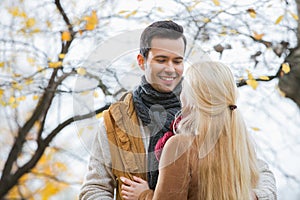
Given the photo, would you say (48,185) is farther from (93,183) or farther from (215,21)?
(93,183)

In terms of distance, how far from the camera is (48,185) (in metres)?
4.08

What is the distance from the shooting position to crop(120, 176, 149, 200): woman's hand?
161 centimetres

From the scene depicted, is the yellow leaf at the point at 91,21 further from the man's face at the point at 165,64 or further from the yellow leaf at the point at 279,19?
the man's face at the point at 165,64

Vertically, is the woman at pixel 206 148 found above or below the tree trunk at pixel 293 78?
above

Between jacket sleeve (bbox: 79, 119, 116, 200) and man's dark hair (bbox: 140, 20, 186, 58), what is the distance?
26cm

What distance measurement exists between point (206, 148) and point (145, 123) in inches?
9.3

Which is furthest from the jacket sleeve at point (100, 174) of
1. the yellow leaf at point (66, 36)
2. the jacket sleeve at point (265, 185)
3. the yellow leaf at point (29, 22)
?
the yellow leaf at point (29, 22)

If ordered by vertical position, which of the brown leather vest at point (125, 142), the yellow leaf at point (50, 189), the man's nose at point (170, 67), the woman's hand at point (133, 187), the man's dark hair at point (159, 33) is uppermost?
the man's dark hair at point (159, 33)

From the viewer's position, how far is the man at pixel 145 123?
1.67 m

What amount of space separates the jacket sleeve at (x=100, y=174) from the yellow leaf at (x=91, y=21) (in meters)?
1.56

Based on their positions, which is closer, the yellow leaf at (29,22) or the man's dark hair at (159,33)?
the man's dark hair at (159,33)

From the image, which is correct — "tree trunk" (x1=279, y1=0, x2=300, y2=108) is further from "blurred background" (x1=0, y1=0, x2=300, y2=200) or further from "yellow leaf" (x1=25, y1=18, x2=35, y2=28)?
"yellow leaf" (x1=25, y1=18, x2=35, y2=28)

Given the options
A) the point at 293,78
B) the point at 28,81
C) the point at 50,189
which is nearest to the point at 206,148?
the point at 293,78

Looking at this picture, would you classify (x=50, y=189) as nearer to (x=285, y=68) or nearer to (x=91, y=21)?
(x=91, y=21)
